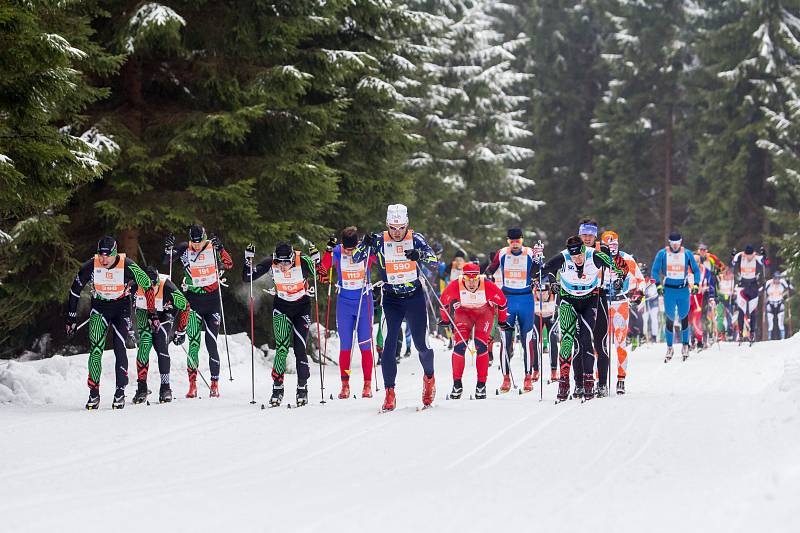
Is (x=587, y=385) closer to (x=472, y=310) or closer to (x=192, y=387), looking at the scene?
(x=472, y=310)

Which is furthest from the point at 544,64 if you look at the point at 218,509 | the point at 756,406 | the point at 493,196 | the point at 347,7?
the point at 218,509

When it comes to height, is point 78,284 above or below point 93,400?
above

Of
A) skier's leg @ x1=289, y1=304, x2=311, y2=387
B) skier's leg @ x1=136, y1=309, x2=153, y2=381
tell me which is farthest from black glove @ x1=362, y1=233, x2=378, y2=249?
skier's leg @ x1=136, y1=309, x2=153, y2=381

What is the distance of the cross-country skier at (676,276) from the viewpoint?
62.3 ft

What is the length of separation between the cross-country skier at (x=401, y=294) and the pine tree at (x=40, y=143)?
3831mm

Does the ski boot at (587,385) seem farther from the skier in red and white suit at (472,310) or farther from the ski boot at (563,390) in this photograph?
the skier in red and white suit at (472,310)

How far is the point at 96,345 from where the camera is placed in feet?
41.7

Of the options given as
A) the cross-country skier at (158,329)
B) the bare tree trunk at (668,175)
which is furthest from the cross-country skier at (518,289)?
the bare tree trunk at (668,175)

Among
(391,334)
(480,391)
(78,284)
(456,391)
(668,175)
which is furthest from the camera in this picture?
(668,175)

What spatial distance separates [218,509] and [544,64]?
5479cm

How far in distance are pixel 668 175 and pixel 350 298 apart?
41.5 m

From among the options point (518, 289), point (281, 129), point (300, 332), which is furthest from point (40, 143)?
point (281, 129)

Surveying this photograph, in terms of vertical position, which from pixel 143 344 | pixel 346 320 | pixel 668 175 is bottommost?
pixel 143 344

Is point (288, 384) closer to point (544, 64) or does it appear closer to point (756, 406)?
point (756, 406)
